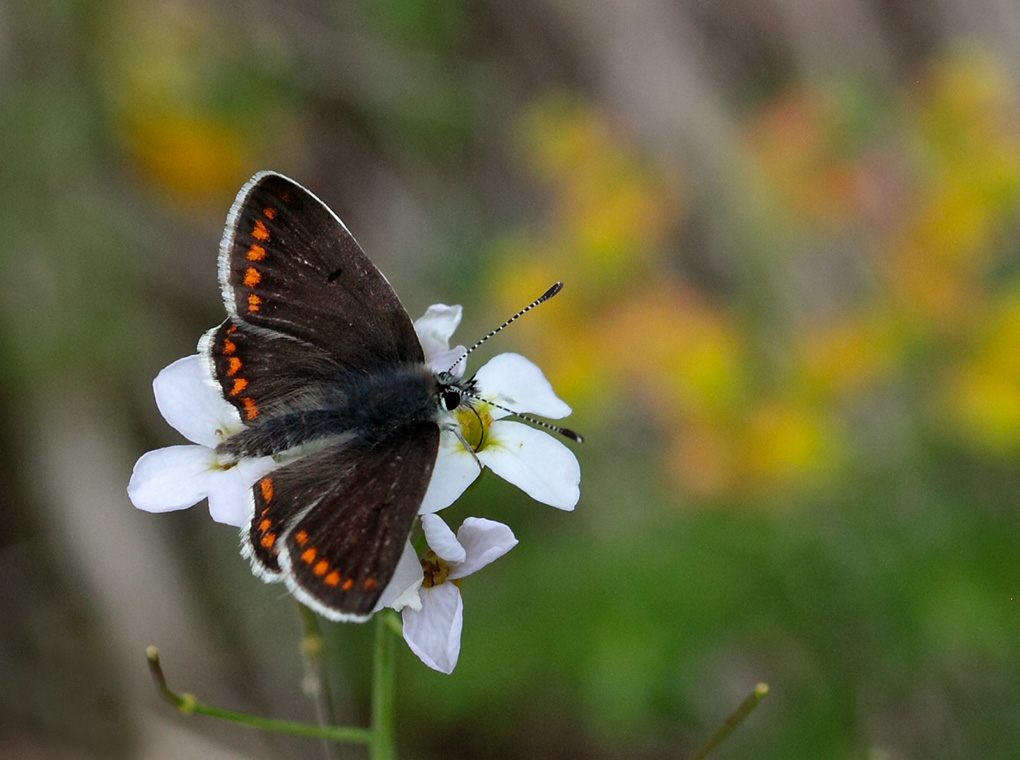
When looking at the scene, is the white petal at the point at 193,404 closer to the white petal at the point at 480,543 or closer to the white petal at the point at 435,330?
the white petal at the point at 435,330

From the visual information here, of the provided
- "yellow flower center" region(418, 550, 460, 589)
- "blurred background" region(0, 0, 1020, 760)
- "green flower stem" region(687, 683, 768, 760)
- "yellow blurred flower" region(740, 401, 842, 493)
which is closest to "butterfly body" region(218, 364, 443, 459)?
"yellow flower center" region(418, 550, 460, 589)

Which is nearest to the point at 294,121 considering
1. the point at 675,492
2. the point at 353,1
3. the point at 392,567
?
the point at 353,1

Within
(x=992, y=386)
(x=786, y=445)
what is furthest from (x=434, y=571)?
(x=992, y=386)

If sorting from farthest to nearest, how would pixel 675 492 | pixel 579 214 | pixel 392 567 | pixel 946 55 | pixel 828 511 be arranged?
pixel 946 55, pixel 579 214, pixel 675 492, pixel 828 511, pixel 392 567

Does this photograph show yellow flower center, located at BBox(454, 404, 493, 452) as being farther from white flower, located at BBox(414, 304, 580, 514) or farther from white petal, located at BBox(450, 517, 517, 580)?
white petal, located at BBox(450, 517, 517, 580)

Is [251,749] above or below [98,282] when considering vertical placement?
below

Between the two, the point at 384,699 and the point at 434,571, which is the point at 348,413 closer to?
the point at 434,571

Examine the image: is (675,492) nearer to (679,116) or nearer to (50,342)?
(679,116)
